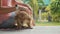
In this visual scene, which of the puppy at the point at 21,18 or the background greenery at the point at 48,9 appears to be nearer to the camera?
the puppy at the point at 21,18

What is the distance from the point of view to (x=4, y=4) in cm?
141

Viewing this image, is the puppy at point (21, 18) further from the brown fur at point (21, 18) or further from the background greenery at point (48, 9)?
the background greenery at point (48, 9)

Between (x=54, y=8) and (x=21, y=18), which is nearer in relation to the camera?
(x=21, y=18)

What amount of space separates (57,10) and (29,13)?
183 centimetres

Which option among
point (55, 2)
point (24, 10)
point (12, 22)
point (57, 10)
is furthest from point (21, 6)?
point (55, 2)

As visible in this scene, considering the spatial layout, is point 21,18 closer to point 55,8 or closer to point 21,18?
point 21,18

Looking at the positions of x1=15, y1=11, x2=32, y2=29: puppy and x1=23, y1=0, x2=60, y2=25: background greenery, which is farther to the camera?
x1=23, y1=0, x2=60, y2=25: background greenery

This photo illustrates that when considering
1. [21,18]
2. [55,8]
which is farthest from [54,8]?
[21,18]

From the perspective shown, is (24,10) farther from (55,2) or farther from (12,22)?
(55,2)

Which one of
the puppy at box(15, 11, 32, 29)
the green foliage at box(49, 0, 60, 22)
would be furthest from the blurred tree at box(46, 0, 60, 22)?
the puppy at box(15, 11, 32, 29)

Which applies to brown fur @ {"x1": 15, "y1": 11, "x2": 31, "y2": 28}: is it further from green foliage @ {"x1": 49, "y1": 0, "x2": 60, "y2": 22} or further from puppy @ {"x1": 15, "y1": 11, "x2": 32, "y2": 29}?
green foliage @ {"x1": 49, "y1": 0, "x2": 60, "y2": 22}

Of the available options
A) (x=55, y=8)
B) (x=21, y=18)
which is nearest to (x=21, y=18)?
(x=21, y=18)

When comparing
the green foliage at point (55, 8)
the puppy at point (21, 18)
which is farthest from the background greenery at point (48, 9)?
the puppy at point (21, 18)

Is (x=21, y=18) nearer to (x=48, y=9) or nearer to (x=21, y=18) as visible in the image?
(x=21, y=18)
